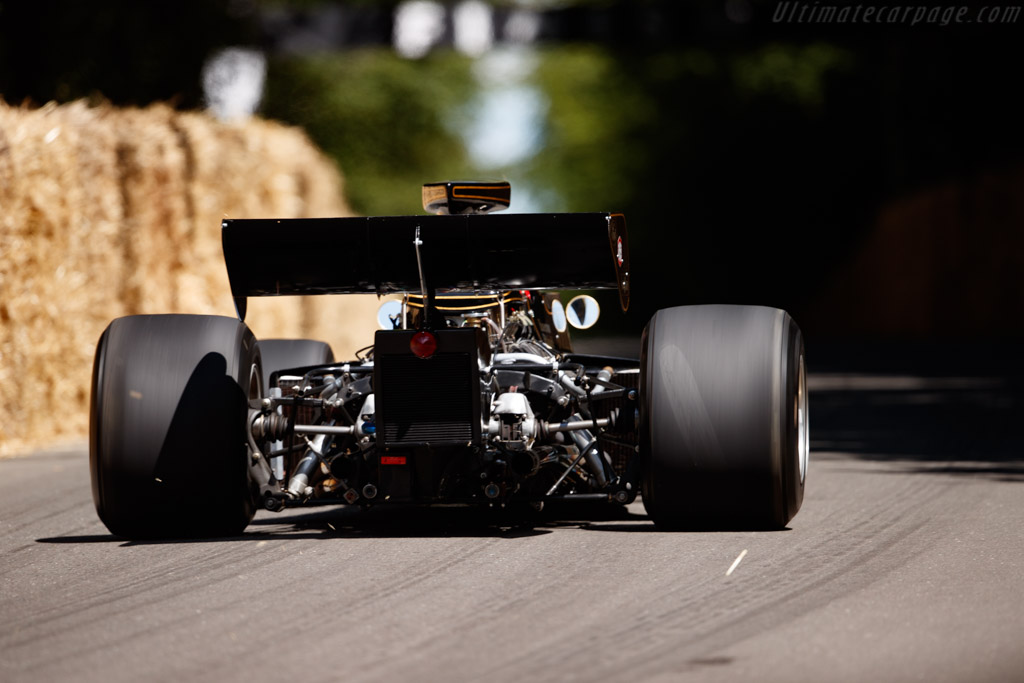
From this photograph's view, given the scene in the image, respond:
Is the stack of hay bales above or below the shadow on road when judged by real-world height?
above

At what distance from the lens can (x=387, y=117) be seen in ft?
173

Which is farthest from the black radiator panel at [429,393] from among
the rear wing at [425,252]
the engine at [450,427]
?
the rear wing at [425,252]

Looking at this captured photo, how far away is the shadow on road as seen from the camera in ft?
36.9

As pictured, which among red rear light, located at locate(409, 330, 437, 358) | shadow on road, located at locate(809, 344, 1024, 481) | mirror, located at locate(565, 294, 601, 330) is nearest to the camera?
red rear light, located at locate(409, 330, 437, 358)

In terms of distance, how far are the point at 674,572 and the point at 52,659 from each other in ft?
8.33

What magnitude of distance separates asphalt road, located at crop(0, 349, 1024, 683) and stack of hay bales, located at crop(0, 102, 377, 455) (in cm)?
358

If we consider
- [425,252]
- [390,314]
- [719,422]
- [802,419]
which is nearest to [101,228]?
[390,314]

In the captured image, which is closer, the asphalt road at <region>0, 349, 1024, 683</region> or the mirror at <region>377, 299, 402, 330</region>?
the asphalt road at <region>0, 349, 1024, 683</region>

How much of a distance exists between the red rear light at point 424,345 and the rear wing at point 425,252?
1.23ft

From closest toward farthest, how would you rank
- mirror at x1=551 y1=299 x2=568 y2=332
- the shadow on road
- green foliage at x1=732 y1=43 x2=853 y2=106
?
mirror at x1=551 y1=299 x2=568 y2=332, the shadow on road, green foliage at x1=732 y1=43 x2=853 y2=106

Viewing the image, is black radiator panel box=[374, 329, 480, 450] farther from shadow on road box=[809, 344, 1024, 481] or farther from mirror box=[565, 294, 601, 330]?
shadow on road box=[809, 344, 1024, 481]

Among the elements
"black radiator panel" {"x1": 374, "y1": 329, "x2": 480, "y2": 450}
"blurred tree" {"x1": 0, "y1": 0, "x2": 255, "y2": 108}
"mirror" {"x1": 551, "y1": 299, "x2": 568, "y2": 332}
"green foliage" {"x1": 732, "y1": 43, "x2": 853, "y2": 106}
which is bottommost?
"black radiator panel" {"x1": 374, "y1": 329, "x2": 480, "y2": 450}

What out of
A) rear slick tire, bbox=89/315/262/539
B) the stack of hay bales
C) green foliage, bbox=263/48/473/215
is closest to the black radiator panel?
rear slick tire, bbox=89/315/262/539

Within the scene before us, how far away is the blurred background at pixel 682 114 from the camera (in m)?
23.8
